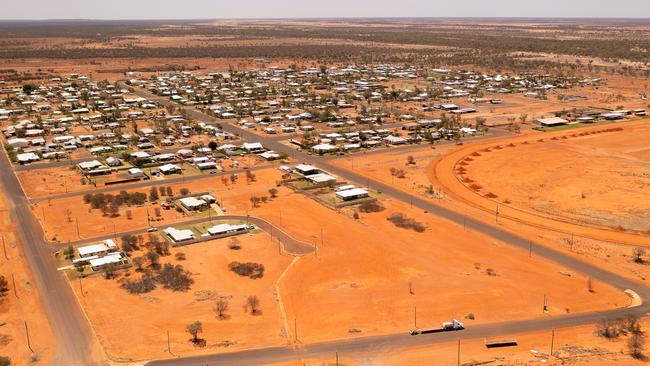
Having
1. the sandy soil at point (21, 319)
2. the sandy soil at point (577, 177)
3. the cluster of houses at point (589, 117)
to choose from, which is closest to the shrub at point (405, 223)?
the sandy soil at point (577, 177)

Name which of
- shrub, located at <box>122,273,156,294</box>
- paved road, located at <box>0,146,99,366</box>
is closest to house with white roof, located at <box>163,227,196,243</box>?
shrub, located at <box>122,273,156,294</box>

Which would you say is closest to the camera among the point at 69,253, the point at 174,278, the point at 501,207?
the point at 174,278

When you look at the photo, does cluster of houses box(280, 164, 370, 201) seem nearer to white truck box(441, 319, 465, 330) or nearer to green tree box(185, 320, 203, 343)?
white truck box(441, 319, 465, 330)

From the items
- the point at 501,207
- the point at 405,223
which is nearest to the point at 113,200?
the point at 405,223

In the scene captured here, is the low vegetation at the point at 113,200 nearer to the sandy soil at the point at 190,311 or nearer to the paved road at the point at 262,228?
the paved road at the point at 262,228

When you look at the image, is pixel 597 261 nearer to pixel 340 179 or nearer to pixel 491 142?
pixel 340 179

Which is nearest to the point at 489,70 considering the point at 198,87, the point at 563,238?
the point at 198,87

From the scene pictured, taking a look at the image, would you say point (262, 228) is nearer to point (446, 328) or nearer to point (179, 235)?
point (179, 235)

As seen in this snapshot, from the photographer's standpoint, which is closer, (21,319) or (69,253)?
(21,319)
